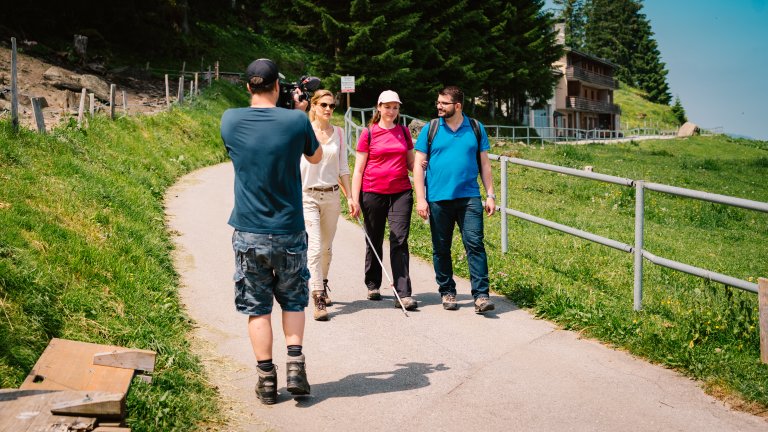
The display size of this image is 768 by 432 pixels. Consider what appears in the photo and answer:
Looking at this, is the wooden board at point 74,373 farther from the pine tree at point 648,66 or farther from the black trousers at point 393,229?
the pine tree at point 648,66

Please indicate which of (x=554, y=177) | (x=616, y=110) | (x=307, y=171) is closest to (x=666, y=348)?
(x=307, y=171)

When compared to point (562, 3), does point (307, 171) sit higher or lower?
lower

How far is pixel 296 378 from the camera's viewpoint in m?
4.91

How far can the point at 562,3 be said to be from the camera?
14350cm

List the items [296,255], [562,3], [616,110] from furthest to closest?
1. [562,3]
2. [616,110]
3. [296,255]

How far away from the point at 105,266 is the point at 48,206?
1.76m

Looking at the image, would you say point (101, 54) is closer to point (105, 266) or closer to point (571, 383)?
point (105, 266)

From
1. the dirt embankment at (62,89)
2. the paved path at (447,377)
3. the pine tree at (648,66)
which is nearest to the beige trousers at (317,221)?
the paved path at (447,377)

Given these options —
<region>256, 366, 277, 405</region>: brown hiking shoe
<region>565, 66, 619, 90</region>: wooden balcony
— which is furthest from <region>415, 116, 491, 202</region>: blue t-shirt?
<region>565, 66, 619, 90</region>: wooden balcony

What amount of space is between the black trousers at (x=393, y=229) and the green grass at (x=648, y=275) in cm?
119

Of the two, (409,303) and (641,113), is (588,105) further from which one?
(409,303)

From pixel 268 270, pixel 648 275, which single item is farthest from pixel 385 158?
pixel 648 275

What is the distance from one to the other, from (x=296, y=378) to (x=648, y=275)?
585 centimetres

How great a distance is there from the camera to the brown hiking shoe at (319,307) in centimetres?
698
